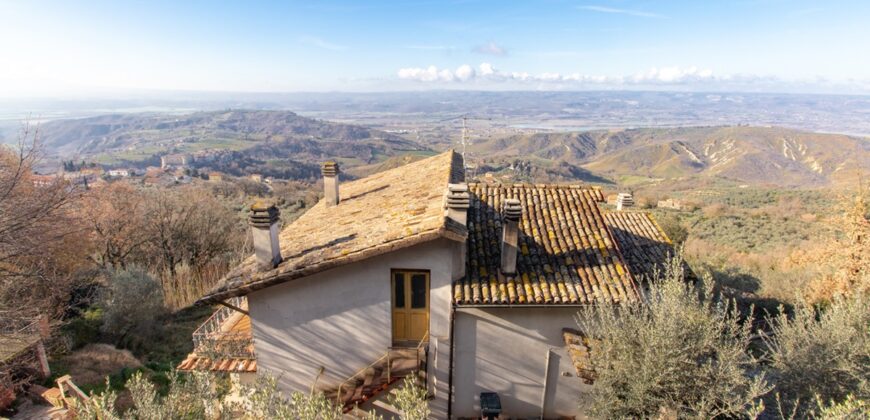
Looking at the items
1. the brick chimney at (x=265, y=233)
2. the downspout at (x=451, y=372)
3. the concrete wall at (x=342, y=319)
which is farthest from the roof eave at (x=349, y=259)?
the downspout at (x=451, y=372)

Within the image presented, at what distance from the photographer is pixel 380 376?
877 cm

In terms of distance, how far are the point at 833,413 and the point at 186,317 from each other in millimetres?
24171

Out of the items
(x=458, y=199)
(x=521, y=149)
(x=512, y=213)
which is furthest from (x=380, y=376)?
(x=521, y=149)

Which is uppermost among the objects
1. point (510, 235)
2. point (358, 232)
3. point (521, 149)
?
point (510, 235)

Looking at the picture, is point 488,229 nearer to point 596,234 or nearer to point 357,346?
point 596,234

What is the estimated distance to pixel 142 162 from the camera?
92.1 metres

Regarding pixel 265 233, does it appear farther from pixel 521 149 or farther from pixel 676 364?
pixel 521 149

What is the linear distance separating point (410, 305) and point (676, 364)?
5323 mm

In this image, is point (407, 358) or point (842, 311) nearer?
point (842, 311)

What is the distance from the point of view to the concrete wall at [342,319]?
28.8ft

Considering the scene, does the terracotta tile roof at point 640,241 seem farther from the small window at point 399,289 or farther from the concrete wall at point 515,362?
the small window at point 399,289

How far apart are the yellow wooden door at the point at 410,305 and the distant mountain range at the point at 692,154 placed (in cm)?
6173

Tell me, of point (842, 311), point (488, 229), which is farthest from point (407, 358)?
point (842, 311)

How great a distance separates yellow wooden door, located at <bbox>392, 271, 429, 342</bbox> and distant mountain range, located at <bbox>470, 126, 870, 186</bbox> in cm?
6173
